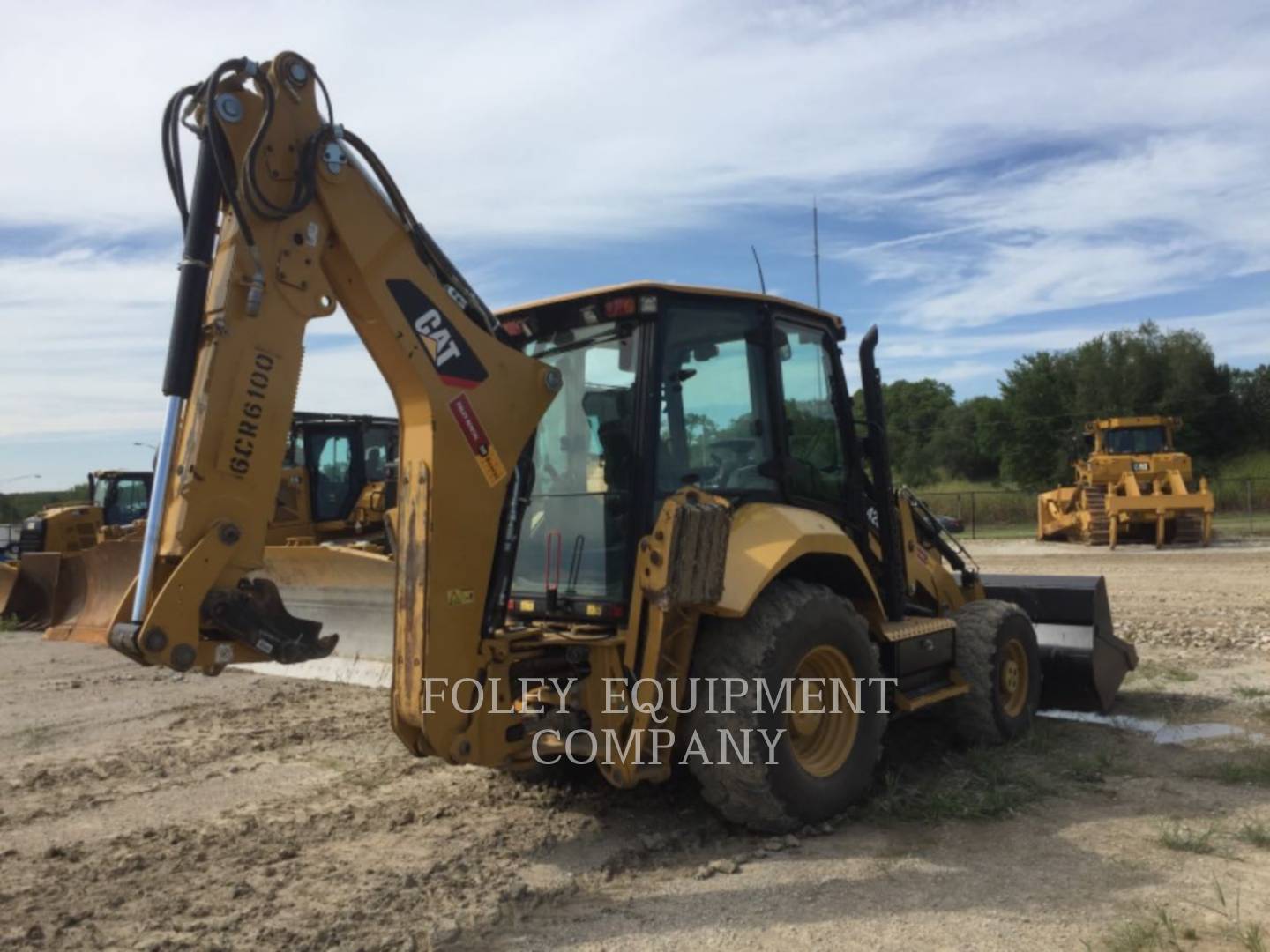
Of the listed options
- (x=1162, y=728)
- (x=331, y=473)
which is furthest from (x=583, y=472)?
(x=331, y=473)

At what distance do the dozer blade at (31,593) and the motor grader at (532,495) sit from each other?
33.8 feet

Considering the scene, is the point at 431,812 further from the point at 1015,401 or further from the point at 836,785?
the point at 1015,401

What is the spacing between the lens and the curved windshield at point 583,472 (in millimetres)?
4824

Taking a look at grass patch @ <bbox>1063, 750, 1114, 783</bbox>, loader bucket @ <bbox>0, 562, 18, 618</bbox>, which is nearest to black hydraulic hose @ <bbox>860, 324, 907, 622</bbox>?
grass patch @ <bbox>1063, 750, 1114, 783</bbox>

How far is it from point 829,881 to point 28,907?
3000 millimetres

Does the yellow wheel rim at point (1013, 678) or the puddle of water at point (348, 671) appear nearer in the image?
the yellow wheel rim at point (1013, 678)

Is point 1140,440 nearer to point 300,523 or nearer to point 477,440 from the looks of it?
point 300,523

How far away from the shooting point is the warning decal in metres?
4.42

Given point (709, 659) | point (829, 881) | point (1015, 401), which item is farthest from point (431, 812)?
point (1015, 401)

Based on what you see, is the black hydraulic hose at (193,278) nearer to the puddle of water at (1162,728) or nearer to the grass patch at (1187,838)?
the grass patch at (1187,838)

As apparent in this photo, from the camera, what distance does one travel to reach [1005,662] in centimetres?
649

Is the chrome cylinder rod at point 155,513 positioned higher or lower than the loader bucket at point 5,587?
higher

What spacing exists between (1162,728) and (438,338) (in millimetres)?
5151

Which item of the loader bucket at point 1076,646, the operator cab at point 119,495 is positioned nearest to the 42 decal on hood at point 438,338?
the loader bucket at point 1076,646
